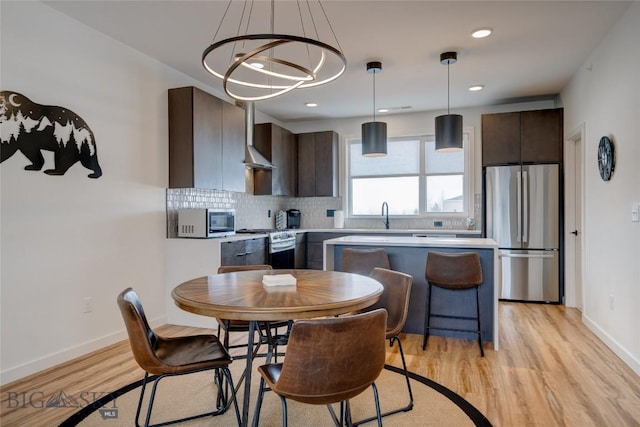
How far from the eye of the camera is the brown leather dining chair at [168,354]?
178 centimetres

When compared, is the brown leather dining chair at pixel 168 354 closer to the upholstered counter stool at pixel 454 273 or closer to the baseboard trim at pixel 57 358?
the baseboard trim at pixel 57 358

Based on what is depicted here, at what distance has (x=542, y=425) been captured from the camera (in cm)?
212

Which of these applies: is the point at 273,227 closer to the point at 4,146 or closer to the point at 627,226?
the point at 4,146

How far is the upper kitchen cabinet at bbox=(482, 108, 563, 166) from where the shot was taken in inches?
199

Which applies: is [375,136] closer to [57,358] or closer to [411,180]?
[411,180]

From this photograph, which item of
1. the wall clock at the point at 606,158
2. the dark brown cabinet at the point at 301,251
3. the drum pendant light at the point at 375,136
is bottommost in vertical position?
the dark brown cabinet at the point at 301,251

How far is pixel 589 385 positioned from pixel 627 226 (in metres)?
1.25

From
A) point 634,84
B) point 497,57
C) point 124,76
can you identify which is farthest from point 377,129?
point 124,76

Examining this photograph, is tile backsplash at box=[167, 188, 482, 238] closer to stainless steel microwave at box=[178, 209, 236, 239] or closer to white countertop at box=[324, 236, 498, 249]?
stainless steel microwave at box=[178, 209, 236, 239]

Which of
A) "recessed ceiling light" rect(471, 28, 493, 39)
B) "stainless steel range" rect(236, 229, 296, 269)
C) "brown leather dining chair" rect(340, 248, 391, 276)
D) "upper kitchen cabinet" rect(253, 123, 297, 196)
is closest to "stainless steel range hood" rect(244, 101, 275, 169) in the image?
"upper kitchen cabinet" rect(253, 123, 297, 196)

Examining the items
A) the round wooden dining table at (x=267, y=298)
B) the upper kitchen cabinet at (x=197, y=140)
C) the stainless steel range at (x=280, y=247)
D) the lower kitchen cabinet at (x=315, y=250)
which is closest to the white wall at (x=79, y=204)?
the upper kitchen cabinet at (x=197, y=140)

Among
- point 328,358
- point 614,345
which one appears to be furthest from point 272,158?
point 328,358

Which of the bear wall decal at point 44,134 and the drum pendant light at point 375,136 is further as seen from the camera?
the drum pendant light at point 375,136

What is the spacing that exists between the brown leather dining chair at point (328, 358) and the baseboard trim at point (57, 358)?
7.28 ft
